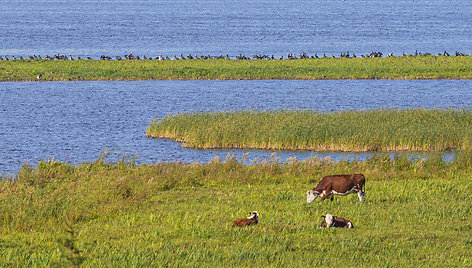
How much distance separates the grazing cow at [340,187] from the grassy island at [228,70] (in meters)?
57.0

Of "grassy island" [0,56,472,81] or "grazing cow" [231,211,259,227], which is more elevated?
"grazing cow" [231,211,259,227]

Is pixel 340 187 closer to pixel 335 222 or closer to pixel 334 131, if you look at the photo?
pixel 335 222

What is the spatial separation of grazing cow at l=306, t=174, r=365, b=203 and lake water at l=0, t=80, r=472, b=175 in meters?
18.0

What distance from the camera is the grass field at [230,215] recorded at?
17078 mm

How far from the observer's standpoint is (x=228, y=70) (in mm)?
80625

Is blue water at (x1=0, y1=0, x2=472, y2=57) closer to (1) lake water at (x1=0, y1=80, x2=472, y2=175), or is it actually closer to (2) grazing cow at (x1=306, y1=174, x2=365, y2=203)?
(1) lake water at (x1=0, y1=80, x2=472, y2=175)

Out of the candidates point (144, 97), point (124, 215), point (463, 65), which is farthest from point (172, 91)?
point (124, 215)

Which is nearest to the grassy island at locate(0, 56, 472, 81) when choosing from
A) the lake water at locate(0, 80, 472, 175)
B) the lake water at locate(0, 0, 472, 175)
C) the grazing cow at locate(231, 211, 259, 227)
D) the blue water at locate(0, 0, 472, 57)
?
the lake water at locate(0, 80, 472, 175)

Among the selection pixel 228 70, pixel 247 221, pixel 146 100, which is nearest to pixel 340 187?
pixel 247 221

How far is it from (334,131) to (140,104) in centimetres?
2722

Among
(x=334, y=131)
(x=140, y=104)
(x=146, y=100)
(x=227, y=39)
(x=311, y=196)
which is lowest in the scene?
(x=227, y=39)

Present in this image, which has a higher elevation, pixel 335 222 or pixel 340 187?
pixel 335 222

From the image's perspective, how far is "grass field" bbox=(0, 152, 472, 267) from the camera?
672 inches

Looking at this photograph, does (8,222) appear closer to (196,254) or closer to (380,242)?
(196,254)
